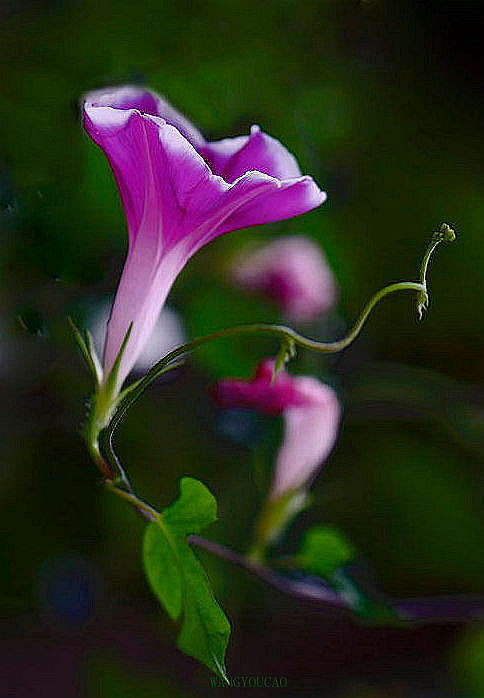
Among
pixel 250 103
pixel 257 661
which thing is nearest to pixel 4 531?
pixel 257 661

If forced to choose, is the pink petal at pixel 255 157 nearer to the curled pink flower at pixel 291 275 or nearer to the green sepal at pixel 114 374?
the green sepal at pixel 114 374

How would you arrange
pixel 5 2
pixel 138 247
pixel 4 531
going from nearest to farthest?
pixel 138 247 → pixel 5 2 → pixel 4 531

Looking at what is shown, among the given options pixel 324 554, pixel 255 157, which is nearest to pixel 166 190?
pixel 255 157

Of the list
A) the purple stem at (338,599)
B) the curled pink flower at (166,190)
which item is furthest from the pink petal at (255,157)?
the purple stem at (338,599)

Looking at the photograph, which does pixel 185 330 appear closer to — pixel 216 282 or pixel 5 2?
pixel 216 282

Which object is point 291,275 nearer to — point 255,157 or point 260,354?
point 260,354

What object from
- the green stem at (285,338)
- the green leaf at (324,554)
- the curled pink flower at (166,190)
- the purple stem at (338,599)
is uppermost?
the curled pink flower at (166,190)

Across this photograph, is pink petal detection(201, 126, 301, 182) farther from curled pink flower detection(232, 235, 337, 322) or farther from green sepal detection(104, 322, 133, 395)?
curled pink flower detection(232, 235, 337, 322)
